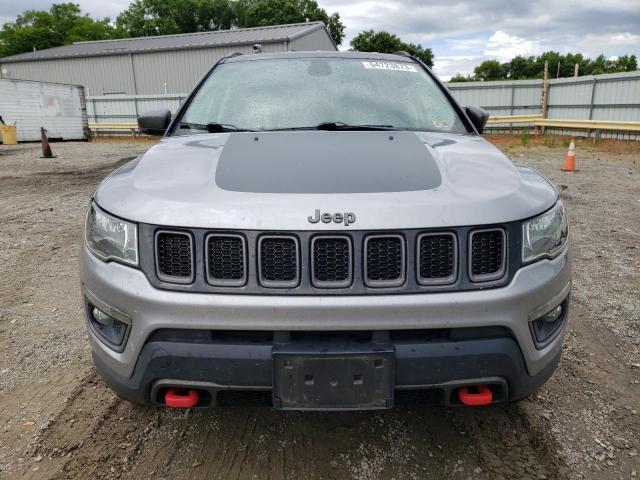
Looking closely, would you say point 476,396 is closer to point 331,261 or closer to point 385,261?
point 385,261

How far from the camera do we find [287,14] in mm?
52812

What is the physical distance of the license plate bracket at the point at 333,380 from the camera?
1658 mm

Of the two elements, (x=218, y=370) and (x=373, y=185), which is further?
(x=373, y=185)

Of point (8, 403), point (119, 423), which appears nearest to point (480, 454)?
point (119, 423)

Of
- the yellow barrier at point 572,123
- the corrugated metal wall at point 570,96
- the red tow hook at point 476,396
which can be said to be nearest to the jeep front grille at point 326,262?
the red tow hook at point 476,396

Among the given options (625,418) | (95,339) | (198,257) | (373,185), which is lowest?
(625,418)

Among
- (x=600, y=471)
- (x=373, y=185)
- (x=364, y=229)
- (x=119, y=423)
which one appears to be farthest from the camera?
(x=119, y=423)

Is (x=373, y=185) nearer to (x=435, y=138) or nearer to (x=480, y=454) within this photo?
(x=435, y=138)

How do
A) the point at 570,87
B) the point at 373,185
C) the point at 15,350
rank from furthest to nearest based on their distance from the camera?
the point at 570,87, the point at 15,350, the point at 373,185

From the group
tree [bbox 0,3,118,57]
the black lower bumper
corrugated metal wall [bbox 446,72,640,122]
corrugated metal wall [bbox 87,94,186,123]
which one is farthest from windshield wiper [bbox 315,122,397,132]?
tree [bbox 0,3,118,57]

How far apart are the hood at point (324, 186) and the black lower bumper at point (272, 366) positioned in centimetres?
41

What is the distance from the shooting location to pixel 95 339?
6.38 feet

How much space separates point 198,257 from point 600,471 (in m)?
1.80

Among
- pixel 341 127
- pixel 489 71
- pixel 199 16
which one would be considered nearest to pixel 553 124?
pixel 341 127
